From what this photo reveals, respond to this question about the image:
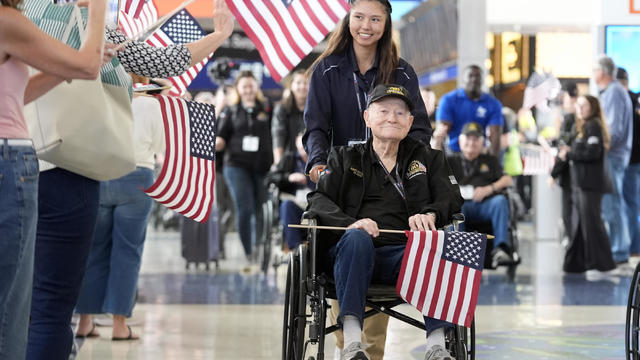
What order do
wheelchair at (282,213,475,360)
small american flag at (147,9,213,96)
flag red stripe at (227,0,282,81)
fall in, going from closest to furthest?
wheelchair at (282,213,475,360)
flag red stripe at (227,0,282,81)
small american flag at (147,9,213,96)

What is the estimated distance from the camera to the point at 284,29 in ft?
19.4

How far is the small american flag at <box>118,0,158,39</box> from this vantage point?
18.4 ft

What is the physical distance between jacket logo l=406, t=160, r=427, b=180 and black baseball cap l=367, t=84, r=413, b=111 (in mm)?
261

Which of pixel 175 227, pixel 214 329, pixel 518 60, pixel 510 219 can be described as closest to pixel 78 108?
pixel 214 329

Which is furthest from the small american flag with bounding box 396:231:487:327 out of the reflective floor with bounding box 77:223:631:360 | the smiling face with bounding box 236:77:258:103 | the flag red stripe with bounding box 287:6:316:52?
the smiling face with bounding box 236:77:258:103

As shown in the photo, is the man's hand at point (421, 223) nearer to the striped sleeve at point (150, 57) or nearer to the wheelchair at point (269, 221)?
the striped sleeve at point (150, 57)

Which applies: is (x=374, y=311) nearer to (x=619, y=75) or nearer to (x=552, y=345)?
(x=552, y=345)

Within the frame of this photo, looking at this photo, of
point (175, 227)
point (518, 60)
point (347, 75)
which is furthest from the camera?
point (518, 60)

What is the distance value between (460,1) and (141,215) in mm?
8229

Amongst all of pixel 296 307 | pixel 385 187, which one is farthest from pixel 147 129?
pixel 296 307

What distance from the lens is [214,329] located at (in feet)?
24.8

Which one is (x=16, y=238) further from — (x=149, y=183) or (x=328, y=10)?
(x=149, y=183)

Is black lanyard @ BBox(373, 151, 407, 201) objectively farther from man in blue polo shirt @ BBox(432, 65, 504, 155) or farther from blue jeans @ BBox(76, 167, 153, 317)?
man in blue polo shirt @ BBox(432, 65, 504, 155)

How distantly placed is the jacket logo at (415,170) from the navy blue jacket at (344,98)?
40cm
